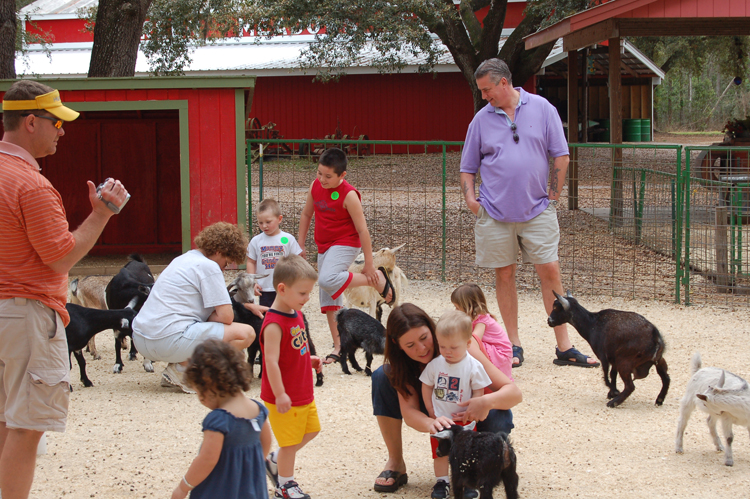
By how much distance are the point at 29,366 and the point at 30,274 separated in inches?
13.7

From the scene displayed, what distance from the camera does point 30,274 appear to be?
275 cm

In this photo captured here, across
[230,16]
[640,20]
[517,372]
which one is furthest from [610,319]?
[230,16]

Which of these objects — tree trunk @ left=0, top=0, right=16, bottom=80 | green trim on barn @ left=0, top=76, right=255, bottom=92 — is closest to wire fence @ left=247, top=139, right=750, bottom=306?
green trim on barn @ left=0, top=76, right=255, bottom=92

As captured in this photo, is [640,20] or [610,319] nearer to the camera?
[610,319]

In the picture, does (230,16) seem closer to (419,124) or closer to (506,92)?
(419,124)

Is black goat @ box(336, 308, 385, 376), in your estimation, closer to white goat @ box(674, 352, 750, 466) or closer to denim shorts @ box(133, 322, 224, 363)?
denim shorts @ box(133, 322, 224, 363)

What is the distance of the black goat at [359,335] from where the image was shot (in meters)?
5.32

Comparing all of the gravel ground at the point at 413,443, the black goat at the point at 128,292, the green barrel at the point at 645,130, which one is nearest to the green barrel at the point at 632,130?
the green barrel at the point at 645,130

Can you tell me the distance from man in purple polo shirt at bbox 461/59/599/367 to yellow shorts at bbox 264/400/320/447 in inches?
104

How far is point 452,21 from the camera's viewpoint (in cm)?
1842

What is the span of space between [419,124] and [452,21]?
634 centimetres

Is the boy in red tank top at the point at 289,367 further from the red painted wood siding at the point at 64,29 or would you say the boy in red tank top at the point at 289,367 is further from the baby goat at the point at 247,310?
the red painted wood siding at the point at 64,29

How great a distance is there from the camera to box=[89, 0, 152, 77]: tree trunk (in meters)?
12.3

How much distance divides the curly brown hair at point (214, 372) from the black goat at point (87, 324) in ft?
9.04
